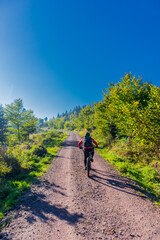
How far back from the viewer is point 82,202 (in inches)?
209

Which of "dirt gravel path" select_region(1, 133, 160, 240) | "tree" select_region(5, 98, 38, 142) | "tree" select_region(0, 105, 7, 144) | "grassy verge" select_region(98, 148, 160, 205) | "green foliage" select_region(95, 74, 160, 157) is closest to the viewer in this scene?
"dirt gravel path" select_region(1, 133, 160, 240)

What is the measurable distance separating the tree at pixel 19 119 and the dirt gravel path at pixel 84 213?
18.4 m

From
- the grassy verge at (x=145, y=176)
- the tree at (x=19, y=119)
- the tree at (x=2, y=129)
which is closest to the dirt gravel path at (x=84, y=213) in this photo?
the grassy verge at (x=145, y=176)

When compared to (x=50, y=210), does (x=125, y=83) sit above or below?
above

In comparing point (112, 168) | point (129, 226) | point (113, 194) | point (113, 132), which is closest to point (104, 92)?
point (113, 132)

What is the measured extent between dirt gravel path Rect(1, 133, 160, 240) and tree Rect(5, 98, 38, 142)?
18.4 metres

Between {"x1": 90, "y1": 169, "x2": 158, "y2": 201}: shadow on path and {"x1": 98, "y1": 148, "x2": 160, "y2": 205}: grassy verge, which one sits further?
{"x1": 98, "y1": 148, "x2": 160, "y2": 205}: grassy verge

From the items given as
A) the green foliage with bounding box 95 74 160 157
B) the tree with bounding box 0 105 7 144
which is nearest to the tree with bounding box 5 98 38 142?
the tree with bounding box 0 105 7 144

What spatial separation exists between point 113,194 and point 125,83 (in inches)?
513

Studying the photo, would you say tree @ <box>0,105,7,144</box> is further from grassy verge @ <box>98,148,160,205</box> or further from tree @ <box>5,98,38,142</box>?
grassy verge @ <box>98,148,160,205</box>

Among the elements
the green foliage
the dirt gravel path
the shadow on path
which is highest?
the green foliage

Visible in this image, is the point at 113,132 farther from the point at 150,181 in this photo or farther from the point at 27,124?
the point at 27,124

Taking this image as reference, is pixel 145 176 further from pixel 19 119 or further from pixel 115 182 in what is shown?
pixel 19 119

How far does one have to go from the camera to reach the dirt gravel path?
3674mm
